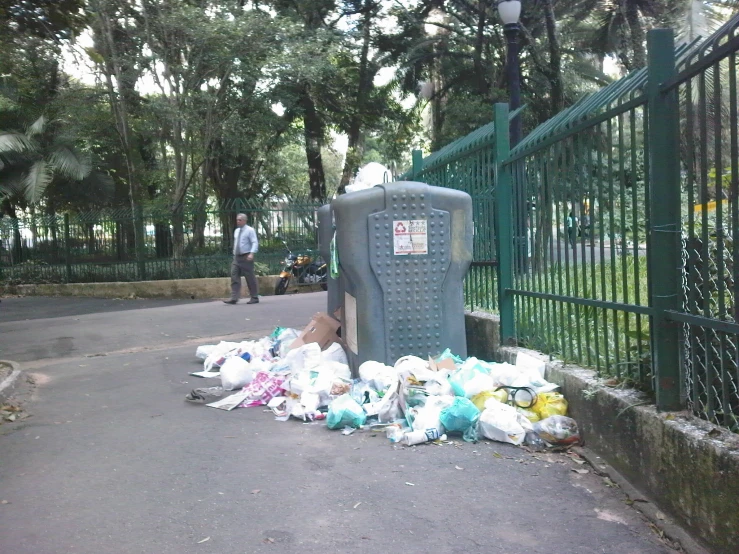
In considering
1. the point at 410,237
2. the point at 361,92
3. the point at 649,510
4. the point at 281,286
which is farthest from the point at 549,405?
the point at 361,92

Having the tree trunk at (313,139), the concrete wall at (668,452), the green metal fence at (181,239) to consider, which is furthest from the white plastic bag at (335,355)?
the tree trunk at (313,139)

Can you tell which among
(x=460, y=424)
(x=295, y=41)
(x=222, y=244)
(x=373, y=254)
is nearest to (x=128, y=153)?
(x=222, y=244)

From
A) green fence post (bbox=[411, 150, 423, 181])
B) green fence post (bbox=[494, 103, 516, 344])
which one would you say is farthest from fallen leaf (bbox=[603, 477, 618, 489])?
green fence post (bbox=[411, 150, 423, 181])

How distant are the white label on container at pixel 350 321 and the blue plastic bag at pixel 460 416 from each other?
5.14 ft

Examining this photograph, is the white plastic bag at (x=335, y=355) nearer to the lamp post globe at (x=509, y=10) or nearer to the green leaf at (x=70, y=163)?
the lamp post globe at (x=509, y=10)

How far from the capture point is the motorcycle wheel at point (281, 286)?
18.4 meters

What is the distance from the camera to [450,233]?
22.0 ft

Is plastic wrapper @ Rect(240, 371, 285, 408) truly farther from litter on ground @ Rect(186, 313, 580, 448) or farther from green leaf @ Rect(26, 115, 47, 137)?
green leaf @ Rect(26, 115, 47, 137)

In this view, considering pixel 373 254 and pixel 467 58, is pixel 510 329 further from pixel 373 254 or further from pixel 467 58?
pixel 467 58

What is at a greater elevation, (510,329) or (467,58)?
(467,58)

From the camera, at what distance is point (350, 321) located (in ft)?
22.7

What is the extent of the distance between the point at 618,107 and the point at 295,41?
16285 millimetres

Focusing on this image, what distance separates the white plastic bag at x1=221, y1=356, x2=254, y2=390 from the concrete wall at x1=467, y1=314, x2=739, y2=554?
3.16 meters

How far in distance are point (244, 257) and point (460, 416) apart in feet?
32.9
